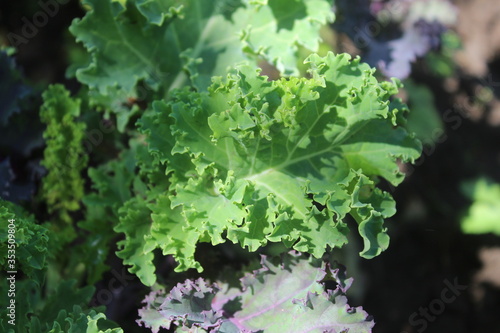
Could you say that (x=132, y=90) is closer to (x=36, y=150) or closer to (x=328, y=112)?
(x=36, y=150)

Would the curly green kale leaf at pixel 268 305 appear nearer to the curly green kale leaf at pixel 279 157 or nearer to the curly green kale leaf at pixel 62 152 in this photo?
the curly green kale leaf at pixel 279 157

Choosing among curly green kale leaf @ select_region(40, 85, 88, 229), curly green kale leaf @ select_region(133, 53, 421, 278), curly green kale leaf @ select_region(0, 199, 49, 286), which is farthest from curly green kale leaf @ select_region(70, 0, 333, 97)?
curly green kale leaf @ select_region(0, 199, 49, 286)

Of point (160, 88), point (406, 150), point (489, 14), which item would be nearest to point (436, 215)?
point (489, 14)

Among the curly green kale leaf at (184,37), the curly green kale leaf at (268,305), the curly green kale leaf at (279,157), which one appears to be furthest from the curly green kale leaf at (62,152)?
the curly green kale leaf at (268,305)

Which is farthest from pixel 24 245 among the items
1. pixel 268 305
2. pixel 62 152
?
pixel 268 305

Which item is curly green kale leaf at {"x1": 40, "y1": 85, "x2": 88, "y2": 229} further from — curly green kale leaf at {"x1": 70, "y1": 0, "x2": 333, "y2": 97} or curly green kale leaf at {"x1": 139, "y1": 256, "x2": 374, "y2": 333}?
curly green kale leaf at {"x1": 139, "y1": 256, "x2": 374, "y2": 333}
